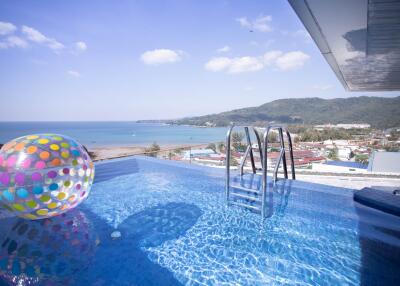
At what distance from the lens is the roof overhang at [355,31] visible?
1.90m

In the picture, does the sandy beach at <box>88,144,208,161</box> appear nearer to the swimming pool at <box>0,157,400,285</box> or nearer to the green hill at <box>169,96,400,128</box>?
the swimming pool at <box>0,157,400,285</box>

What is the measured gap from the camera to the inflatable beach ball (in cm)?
209

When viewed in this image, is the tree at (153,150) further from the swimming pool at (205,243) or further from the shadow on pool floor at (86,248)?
the shadow on pool floor at (86,248)

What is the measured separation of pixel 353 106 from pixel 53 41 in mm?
29911

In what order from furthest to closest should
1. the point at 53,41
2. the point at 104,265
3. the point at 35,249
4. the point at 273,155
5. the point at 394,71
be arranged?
the point at 53,41 → the point at 273,155 → the point at 394,71 → the point at 35,249 → the point at 104,265

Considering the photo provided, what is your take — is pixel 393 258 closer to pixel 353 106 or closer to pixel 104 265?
pixel 104 265

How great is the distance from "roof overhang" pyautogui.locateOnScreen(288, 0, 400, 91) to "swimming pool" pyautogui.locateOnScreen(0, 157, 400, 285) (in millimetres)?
2240

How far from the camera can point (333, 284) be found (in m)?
2.06

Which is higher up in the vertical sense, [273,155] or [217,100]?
[217,100]

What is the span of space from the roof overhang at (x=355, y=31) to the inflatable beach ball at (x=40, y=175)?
8.23ft

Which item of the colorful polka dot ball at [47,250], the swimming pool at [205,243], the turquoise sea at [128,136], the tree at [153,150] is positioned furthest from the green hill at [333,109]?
the colorful polka dot ball at [47,250]

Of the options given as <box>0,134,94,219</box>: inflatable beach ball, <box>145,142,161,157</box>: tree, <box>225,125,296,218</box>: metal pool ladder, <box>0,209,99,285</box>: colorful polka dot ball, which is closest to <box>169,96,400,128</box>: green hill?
<box>145,142,161,157</box>: tree

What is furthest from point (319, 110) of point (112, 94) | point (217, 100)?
point (112, 94)

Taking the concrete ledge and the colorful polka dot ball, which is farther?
the concrete ledge
